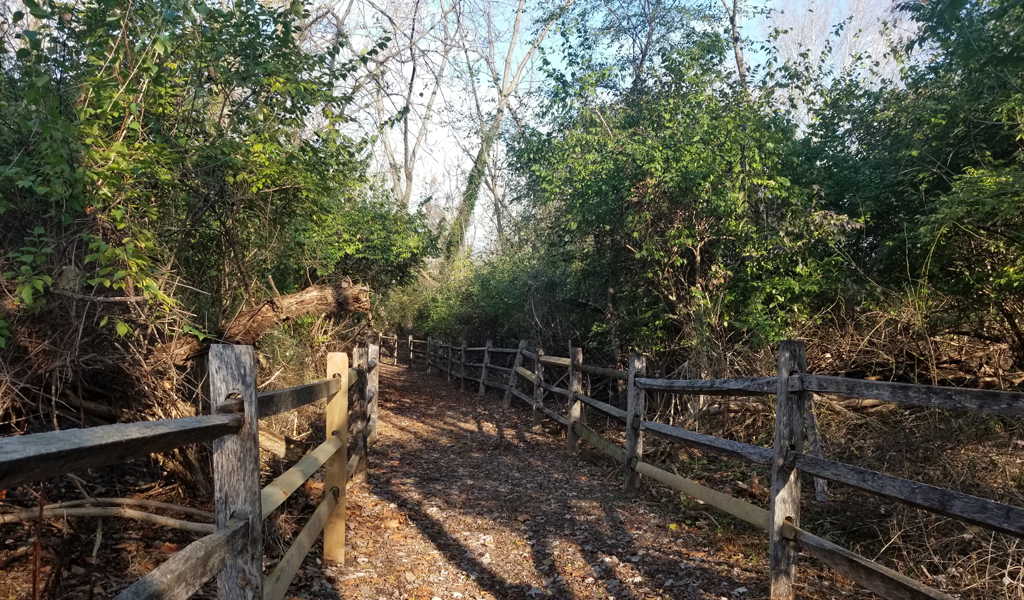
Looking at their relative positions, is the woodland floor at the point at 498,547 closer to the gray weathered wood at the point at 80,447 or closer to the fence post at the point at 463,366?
the gray weathered wood at the point at 80,447

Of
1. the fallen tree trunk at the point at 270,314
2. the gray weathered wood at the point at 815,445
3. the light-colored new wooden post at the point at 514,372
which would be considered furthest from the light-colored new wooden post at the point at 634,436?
the light-colored new wooden post at the point at 514,372

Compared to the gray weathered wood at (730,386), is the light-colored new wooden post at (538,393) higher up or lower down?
lower down

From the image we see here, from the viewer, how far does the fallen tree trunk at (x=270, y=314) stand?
542cm

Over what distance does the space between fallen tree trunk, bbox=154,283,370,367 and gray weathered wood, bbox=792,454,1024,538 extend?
4762mm

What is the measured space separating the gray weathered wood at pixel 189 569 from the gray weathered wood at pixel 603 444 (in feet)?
16.1

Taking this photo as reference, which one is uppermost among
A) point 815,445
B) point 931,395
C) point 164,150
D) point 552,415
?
point 164,150

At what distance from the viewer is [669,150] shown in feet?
26.4

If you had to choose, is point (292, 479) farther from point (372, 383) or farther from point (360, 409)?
point (372, 383)

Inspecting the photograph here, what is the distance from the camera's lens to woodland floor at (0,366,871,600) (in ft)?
13.9

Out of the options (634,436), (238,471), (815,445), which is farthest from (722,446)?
(238,471)

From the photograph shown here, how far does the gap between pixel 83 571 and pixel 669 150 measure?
7.12 meters

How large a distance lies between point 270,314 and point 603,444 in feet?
12.6

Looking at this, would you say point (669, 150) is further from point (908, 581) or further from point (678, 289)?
point (908, 581)

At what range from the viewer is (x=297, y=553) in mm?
3453
